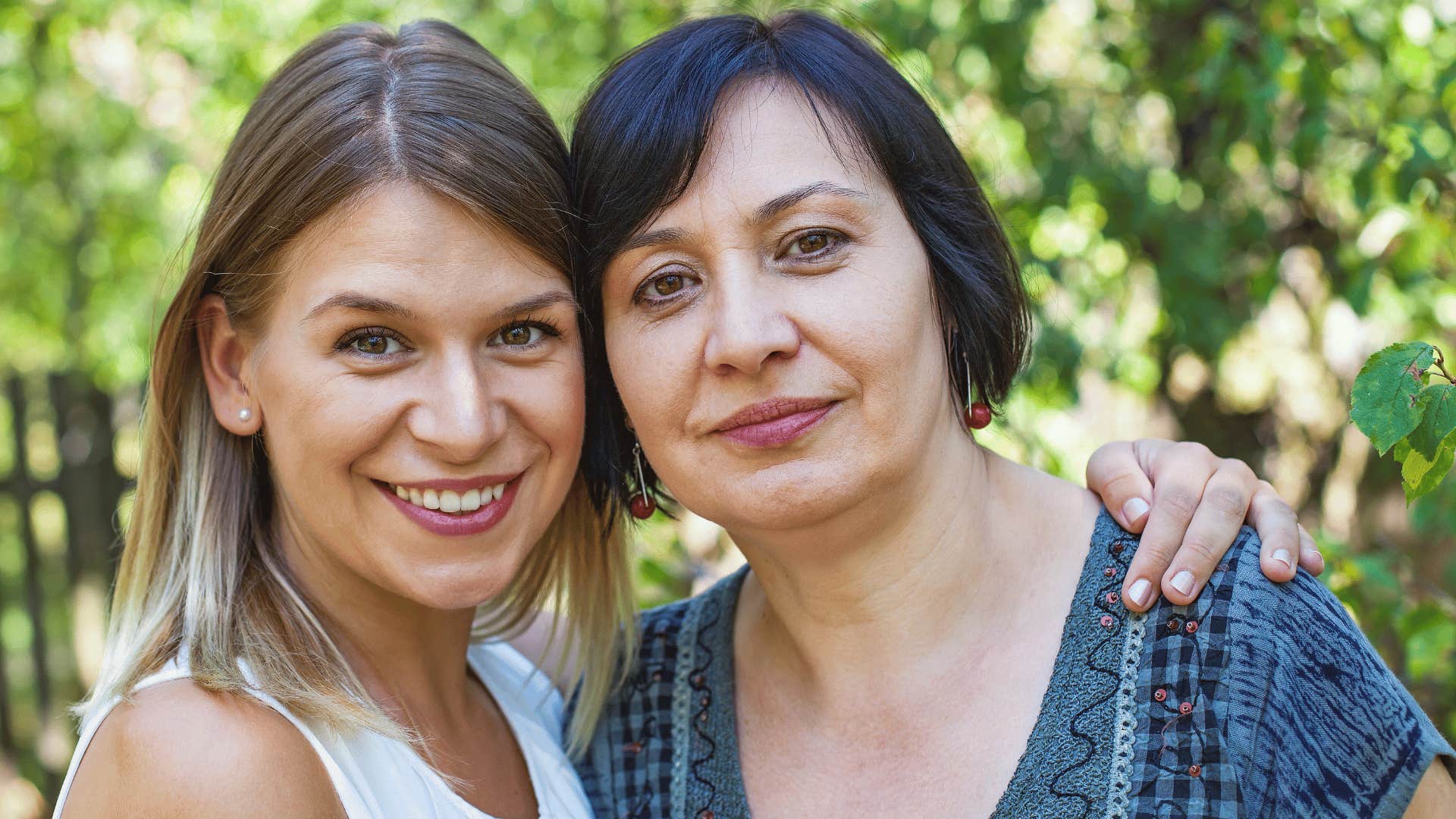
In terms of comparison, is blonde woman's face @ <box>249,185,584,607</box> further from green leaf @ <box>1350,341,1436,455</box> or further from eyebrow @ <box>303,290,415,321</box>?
green leaf @ <box>1350,341,1436,455</box>

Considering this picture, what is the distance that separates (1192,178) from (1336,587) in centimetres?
172

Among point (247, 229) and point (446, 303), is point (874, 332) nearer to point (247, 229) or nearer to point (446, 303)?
point (446, 303)

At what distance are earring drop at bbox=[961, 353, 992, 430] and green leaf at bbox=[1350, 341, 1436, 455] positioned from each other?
0.79 metres

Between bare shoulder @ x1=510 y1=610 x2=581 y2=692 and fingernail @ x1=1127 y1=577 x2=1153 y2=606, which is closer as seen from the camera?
fingernail @ x1=1127 y1=577 x2=1153 y2=606

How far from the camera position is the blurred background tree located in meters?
3.03

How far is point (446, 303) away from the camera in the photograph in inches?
75.7

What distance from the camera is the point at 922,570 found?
2.06 meters

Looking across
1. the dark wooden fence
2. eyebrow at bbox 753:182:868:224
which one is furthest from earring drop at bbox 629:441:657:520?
the dark wooden fence

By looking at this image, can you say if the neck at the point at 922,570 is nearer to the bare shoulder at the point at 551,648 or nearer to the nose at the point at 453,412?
the nose at the point at 453,412

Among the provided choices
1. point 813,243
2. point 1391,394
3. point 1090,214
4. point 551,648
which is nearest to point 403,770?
point 551,648

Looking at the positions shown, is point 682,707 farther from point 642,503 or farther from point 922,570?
point 922,570

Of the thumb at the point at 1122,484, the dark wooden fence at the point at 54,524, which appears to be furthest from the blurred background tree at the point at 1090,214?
the thumb at the point at 1122,484

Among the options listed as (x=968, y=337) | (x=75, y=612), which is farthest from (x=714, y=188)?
(x=75, y=612)

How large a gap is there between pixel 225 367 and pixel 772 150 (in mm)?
997
